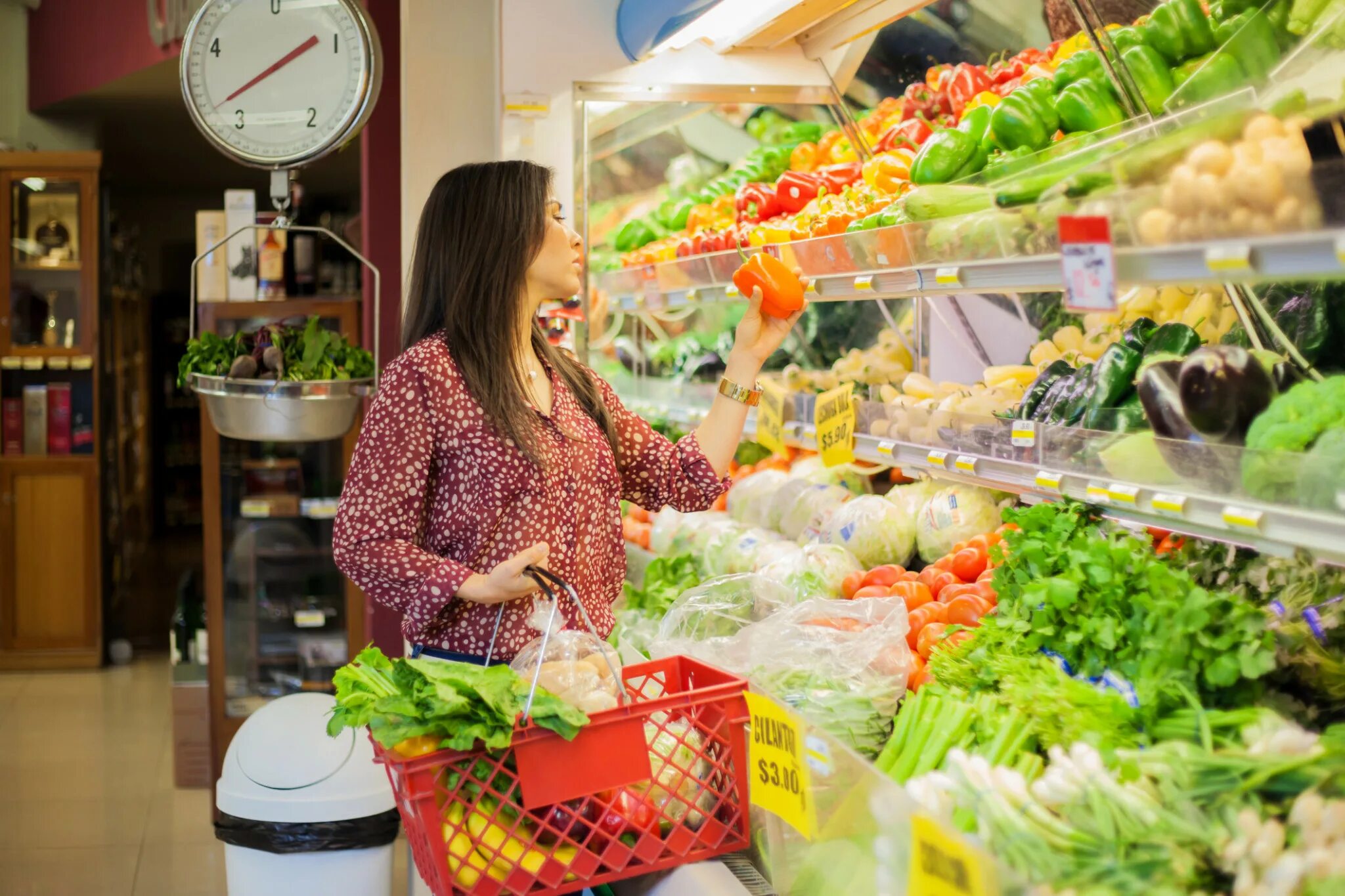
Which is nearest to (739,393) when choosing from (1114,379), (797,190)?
(1114,379)

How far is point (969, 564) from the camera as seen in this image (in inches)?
101

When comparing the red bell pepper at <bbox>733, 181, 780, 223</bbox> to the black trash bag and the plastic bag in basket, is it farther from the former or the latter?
the black trash bag

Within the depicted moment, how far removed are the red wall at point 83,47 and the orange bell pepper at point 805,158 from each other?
159 inches

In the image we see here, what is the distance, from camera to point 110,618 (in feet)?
24.0

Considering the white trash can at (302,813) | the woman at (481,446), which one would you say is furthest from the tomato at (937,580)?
the white trash can at (302,813)

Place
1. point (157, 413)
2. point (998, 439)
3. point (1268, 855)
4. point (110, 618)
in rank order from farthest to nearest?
1. point (157, 413)
2. point (110, 618)
3. point (998, 439)
4. point (1268, 855)

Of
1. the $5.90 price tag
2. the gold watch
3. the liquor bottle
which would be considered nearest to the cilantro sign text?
the liquor bottle

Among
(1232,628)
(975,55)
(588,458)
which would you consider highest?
(975,55)

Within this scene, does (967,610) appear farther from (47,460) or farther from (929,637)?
(47,460)

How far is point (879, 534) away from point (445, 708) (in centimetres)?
158

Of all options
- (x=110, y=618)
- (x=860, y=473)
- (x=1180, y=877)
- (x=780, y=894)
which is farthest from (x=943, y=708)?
(x=110, y=618)

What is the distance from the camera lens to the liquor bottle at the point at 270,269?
15.6ft

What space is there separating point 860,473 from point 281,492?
8.13 feet

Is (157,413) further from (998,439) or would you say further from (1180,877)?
(1180,877)
